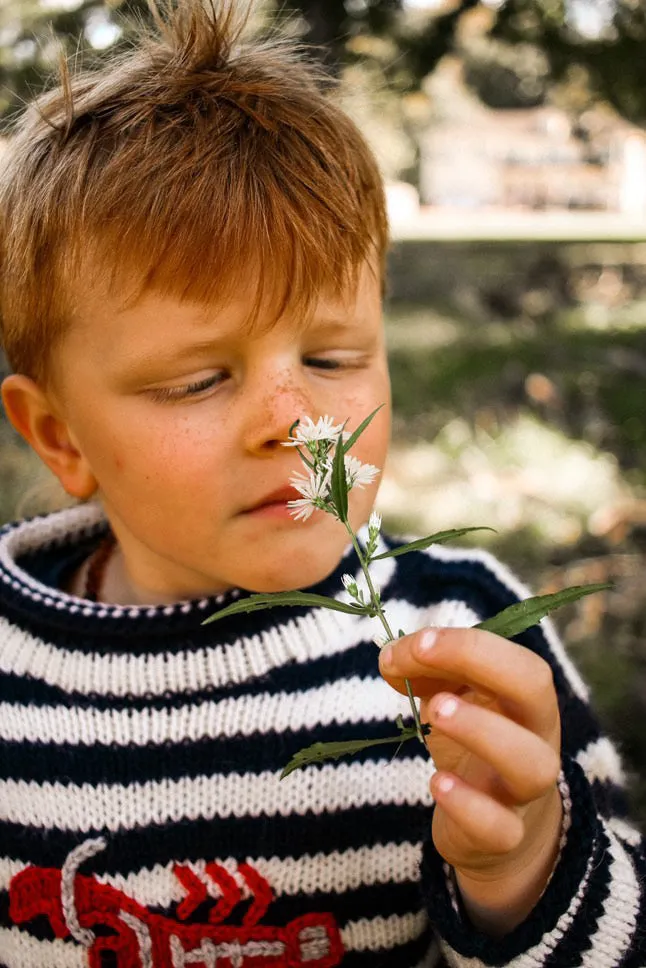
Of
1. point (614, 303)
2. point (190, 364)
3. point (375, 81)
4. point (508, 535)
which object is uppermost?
point (190, 364)

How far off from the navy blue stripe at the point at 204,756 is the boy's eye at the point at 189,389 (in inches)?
21.4

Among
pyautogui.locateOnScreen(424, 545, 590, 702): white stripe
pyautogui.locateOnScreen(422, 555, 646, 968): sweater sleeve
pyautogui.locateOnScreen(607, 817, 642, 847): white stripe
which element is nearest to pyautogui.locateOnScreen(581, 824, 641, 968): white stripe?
pyautogui.locateOnScreen(422, 555, 646, 968): sweater sleeve

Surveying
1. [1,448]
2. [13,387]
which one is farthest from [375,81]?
[13,387]

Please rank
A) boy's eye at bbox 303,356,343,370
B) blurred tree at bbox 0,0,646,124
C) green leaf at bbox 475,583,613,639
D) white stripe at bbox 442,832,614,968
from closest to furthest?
1. green leaf at bbox 475,583,613,639
2. white stripe at bbox 442,832,614,968
3. boy's eye at bbox 303,356,343,370
4. blurred tree at bbox 0,0,646,124

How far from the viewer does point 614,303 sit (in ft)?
30.1

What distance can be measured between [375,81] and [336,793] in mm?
4143

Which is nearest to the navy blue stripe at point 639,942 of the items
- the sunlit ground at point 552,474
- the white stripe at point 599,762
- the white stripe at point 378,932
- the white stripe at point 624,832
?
the white stripe at point 624,832

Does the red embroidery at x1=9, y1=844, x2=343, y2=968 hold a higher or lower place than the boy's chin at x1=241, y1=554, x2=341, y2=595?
lower

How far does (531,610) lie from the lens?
0.95 metres

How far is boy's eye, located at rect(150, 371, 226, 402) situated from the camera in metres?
1.38

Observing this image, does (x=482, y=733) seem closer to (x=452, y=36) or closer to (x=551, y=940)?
(x=551, y=940)

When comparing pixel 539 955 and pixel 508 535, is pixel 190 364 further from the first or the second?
pixel 508 535

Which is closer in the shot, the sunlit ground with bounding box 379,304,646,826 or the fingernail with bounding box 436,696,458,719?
the fingernail with bounding box 436,696,458,719

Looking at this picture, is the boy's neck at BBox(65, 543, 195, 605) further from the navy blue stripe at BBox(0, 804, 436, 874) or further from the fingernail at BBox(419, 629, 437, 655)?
the fingernail at BBox(419, 629, 437, 655)
